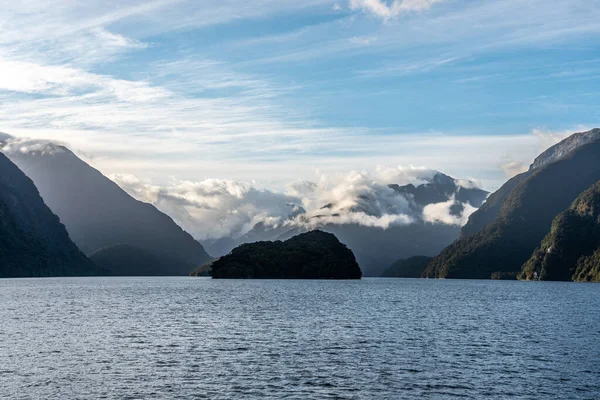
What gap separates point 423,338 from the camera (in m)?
113

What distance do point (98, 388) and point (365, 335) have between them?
5950 cm

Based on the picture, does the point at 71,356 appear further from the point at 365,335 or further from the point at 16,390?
the point at 365,335

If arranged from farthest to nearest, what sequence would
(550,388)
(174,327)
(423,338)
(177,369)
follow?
(174,327), (423,338), (177,369), (550,388)

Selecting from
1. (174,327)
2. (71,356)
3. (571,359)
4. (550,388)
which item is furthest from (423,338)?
(71,356)

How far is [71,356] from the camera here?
88.2 metres

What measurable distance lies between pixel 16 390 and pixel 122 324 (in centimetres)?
6654

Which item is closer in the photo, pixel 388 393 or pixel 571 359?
pixel 388 393

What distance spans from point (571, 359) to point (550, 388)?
74.0ft

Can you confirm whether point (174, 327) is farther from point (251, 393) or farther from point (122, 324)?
point (251, 393)

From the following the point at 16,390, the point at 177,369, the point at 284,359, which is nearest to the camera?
the point at 16,390

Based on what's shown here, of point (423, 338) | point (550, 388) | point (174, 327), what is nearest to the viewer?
point (550, 388)

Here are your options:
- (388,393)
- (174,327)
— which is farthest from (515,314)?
(388,393)

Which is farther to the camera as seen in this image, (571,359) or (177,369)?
(571,359)

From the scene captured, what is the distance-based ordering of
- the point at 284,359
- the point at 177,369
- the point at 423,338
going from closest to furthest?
the point at 177,369 < the point at 284,359 < the point at 423,338
